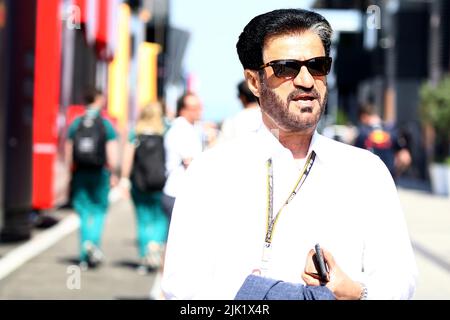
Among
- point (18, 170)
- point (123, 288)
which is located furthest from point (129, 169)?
point (18, 170)

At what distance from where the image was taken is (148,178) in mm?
8703

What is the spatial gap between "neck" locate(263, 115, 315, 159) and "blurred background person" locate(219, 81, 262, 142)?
169 inches

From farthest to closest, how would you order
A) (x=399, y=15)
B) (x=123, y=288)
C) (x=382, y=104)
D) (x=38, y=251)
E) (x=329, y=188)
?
(x=382, y=104) < (x=399, y=15) < (x=38, y=251) < (x=123, y=288) < (x=329, y=188)

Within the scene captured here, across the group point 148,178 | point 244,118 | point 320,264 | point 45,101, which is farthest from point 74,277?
point 320,264

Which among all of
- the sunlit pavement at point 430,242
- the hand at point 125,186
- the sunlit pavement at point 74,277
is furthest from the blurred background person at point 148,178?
the sunlit pavement at point 430,242

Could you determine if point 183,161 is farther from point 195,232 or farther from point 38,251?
point 195,232

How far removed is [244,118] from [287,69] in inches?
186

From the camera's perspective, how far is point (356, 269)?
2086 millimetres

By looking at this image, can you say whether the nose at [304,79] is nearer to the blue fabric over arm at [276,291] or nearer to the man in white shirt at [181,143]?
the blue fabric over arm at [276,291]

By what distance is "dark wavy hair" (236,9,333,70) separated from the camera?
2.13m

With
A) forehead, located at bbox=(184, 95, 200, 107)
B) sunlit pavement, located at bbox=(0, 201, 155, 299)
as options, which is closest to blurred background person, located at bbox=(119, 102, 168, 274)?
sunlit pavement, located at bbox=(0, 201, 155, 299)

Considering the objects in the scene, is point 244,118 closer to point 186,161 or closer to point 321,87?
point 186,161
